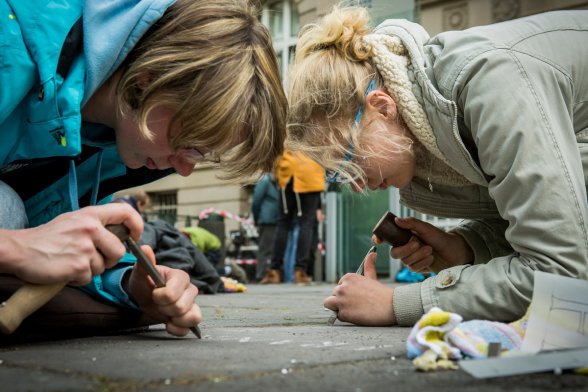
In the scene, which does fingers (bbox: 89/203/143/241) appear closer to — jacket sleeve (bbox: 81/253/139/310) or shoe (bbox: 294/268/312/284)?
jacket sleeve (bbox: 81/253/139/310)

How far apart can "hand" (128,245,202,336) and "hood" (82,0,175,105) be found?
40cm

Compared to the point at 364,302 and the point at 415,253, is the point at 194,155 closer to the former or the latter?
the point at 364,302

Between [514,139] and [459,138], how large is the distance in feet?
0.64

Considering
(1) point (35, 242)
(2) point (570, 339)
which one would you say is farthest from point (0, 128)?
(2) point (570, 339)

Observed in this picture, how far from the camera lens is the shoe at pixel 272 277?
7.36 metres

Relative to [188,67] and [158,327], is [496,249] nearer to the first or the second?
[158,327]

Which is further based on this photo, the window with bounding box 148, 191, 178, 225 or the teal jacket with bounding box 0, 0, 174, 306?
the window with bounding box 148, 191, 178, 225

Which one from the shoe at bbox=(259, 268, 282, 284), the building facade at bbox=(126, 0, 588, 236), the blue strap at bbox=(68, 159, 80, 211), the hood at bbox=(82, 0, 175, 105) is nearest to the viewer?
the hood at bbox=(82, 0, 175, 105)

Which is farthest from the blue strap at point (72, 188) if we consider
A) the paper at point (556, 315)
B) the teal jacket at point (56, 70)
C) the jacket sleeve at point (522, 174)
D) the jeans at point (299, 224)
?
the jeans at point (299, 224)

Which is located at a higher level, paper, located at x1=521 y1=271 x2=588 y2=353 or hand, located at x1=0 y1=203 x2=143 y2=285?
hand, located at x1=0 y1=203 x2=143 y2=285

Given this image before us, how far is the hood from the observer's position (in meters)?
1.48

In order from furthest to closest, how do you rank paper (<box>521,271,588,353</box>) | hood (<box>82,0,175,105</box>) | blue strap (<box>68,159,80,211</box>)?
blue strap (<box>68,159,80,211</box>)
hood (<box>82,0,175,105</box>)
paper (<box>521,271,588,353</box>)

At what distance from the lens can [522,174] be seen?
1.56 metres

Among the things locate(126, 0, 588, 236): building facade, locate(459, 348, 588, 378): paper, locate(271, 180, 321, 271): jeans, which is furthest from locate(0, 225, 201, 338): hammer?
locate(271, 180, 321, 271): jeans
